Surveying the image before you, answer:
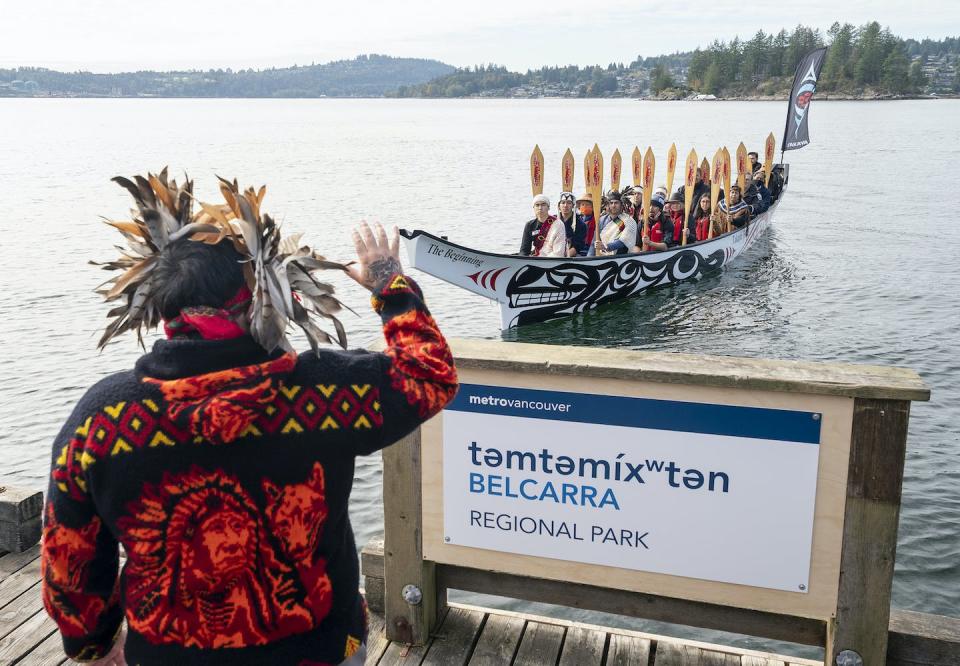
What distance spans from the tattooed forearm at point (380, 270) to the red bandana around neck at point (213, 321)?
32 centimetres

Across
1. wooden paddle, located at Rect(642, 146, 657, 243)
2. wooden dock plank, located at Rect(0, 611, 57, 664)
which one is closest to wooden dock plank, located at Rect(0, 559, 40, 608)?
wooden dock plank, located at Rect(0, 611, 57, 664)

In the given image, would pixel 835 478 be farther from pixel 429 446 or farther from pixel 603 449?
pixel 429 446

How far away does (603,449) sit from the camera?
3305 mm

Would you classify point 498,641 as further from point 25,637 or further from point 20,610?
point 20,610

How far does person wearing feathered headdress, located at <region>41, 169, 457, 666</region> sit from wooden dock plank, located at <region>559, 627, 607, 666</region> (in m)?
1.72

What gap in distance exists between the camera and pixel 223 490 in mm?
1896

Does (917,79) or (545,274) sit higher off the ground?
(917,79)

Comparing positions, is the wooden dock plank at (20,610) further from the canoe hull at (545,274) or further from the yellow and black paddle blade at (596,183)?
the yellow and black paddle blade at (596,183)

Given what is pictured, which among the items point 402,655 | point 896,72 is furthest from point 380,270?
point 896,72

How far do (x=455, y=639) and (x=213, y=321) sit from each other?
7.42 ft

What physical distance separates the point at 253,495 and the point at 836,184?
41.4 meters

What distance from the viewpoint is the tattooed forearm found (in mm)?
2123

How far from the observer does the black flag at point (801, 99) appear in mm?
26984

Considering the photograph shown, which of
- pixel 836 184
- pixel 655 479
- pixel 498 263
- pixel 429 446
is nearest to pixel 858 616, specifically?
pixel 655 479
